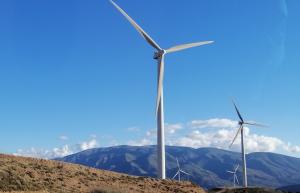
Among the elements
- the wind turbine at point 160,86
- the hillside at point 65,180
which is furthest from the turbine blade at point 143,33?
the hillside at point 65,180

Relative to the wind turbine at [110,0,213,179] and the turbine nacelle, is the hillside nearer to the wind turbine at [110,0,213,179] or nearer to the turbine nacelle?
the wind turbine at [110,0,213,179]

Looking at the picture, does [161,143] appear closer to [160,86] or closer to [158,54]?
[160,86]

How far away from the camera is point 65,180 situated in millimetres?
57531

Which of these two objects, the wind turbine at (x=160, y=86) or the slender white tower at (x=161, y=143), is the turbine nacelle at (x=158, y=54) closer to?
the wind turbine at (x=160, y=86)

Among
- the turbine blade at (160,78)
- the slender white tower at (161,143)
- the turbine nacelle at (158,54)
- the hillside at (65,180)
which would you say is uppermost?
the turbine nacelle at (158,54)

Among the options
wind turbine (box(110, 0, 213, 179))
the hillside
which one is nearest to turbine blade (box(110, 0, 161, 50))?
wind turbine (box(110, 0, 213, 179))

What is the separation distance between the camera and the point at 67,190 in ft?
178

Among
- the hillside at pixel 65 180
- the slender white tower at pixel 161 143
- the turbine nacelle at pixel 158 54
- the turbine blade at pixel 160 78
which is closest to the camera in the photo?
the hillside at pixel 65 180

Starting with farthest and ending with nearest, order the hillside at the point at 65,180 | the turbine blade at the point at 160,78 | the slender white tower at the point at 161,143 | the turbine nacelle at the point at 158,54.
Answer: the turbine nacelle at the point at 158,54, the turbine blade at the point at 160,78, the slender white tower at the point at 161,143, the hillside at the point at 65,180

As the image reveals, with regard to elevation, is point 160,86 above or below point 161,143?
above

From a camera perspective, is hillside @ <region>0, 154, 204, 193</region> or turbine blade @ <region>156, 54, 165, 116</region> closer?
hillside @ <region>0, 154, 204, 193</region>

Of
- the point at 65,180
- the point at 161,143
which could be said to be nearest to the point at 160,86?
the point at 161,143

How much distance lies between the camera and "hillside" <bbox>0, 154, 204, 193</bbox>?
53.1 metres

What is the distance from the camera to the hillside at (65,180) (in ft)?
174
